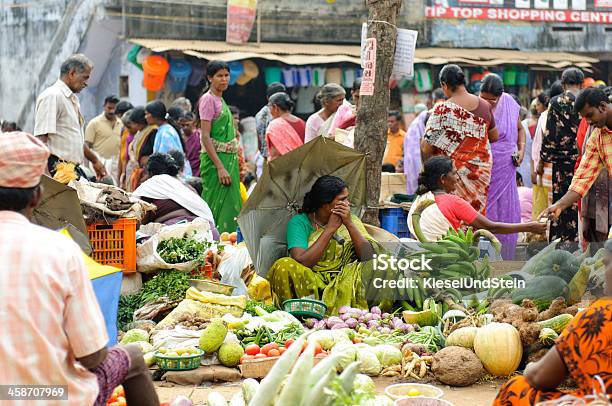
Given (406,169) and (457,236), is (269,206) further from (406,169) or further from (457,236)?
(406,169)

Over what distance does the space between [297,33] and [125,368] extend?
48.6 feet

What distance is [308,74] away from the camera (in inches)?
666

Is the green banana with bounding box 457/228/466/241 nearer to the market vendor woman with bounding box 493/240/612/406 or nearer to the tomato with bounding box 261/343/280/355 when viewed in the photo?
the tomato with bounding box 261/343/280/355

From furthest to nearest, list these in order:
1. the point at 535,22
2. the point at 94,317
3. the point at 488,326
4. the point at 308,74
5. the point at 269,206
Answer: the point at 535,22
the point at 308,74
the point at 269,206
the point at 488,326
the point at 94,317

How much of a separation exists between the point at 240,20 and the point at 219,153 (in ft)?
25.7

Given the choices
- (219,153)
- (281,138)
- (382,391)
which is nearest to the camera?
(382,391)

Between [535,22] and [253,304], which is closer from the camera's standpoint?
[253,304]

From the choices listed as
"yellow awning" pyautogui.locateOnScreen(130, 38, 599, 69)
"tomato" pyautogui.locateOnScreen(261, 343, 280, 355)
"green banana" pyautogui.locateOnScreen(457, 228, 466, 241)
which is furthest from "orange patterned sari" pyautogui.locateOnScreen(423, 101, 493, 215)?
"yellow awning" pyautogui.locateOnScreen(130, 38, 599, 69)

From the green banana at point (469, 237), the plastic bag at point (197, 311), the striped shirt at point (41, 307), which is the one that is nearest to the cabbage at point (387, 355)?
the plastic bag at point (197, 311)

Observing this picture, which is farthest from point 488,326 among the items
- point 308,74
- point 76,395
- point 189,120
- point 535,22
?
point 535,22

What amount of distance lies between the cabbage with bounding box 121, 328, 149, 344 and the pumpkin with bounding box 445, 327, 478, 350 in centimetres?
193

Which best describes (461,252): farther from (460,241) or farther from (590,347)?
(590,347)

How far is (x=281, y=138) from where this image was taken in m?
10.0

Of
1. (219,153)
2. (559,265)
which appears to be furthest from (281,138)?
(559,265)
